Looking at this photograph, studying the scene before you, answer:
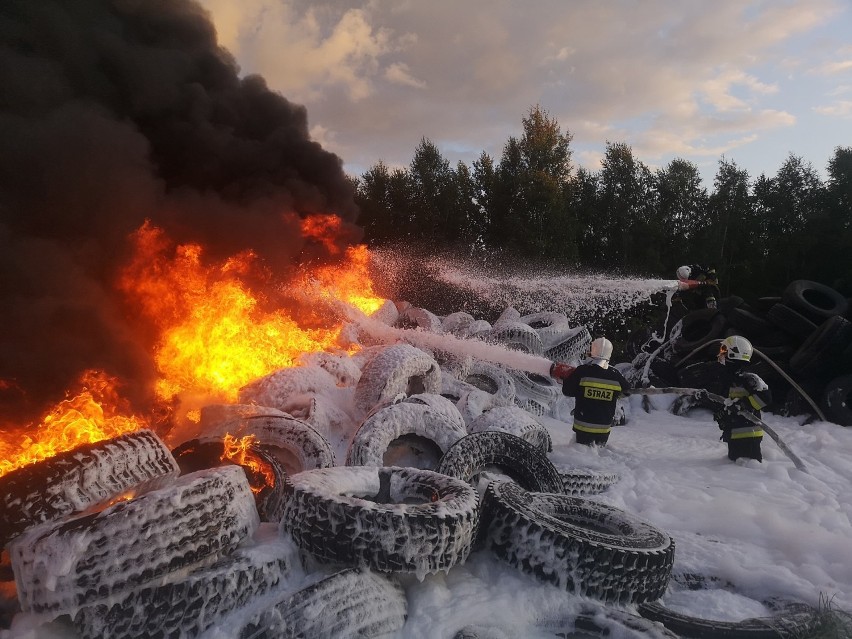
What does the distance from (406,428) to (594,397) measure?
124 inches

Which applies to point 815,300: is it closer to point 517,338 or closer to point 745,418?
point 745,418

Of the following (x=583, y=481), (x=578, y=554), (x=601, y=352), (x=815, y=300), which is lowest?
(x=583, y=481)

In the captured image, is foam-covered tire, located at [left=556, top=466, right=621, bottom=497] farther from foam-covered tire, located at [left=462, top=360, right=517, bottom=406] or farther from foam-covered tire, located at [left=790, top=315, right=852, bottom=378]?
foam-covered tire, located at [left=790, top=315, right=852, bottom=378]

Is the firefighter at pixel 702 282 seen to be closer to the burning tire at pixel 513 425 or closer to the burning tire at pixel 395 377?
the burning tire at pixel 513 425

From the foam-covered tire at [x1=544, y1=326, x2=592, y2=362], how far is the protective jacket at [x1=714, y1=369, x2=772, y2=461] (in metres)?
5.21

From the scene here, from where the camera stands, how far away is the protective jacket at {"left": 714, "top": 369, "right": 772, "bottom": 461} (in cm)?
775

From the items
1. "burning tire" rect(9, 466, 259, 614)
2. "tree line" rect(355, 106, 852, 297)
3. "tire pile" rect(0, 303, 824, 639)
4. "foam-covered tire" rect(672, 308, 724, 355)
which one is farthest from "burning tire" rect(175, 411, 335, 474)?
Answer: "tree line" rect(355, 106, 852, 297)

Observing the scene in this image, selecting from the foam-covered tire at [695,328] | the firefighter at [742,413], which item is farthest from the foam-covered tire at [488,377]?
the foam-covered tire at [695,328]

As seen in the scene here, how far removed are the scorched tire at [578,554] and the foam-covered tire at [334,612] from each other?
3.50ft

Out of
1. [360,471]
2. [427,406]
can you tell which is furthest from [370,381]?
[360,471]

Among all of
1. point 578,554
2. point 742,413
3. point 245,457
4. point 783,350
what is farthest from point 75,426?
point 783,350

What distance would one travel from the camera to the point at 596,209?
28.8 m

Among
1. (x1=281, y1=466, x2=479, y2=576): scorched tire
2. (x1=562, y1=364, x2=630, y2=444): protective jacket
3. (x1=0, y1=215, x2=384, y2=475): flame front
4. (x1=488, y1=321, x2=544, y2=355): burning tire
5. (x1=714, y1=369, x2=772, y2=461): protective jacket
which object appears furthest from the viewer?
(x1=488, y1=321, x2=544, y2=355): burning tire

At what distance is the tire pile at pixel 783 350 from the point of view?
10.5m
